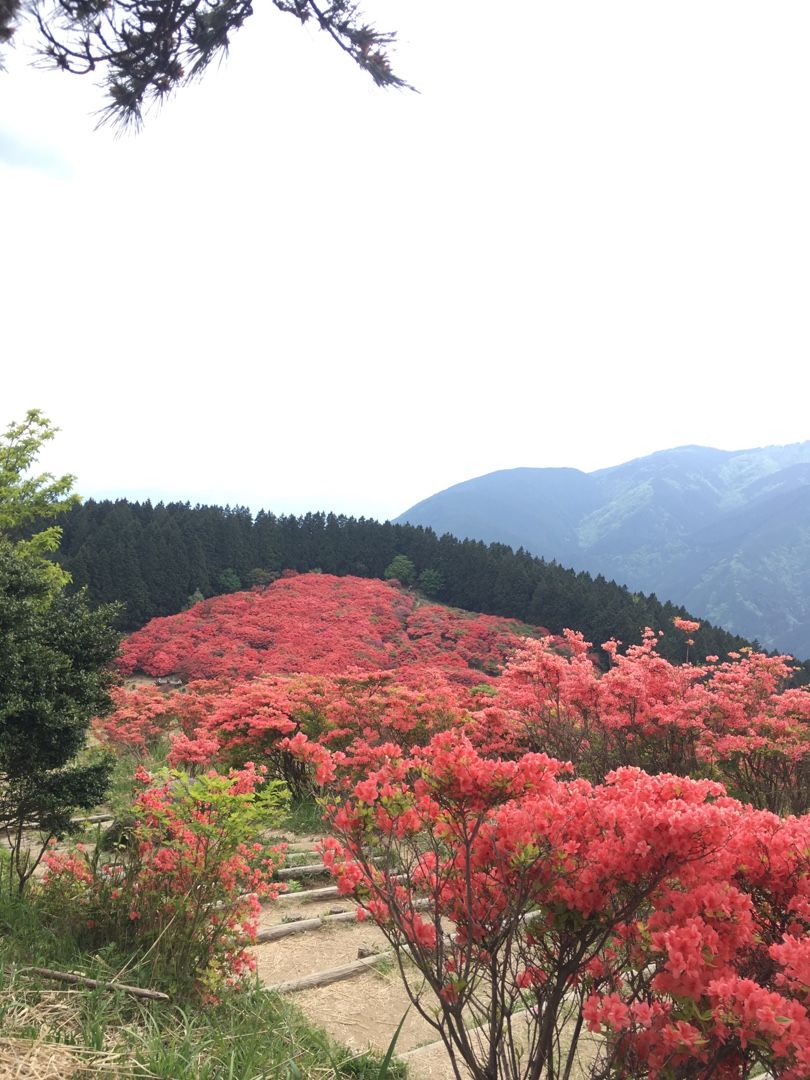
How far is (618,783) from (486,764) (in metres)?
0.59

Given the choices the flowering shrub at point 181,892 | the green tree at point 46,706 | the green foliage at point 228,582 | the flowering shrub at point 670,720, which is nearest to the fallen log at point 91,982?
the flowering shrub at point 181,892

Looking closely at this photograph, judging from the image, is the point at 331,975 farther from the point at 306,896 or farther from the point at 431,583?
the point at 431,583

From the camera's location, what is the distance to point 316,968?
173 inches

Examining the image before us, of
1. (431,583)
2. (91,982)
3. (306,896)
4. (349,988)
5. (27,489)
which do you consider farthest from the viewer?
(431,583)

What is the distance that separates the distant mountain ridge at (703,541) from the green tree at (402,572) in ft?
130

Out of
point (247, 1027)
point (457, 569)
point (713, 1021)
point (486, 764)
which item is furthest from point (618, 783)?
point (457, 569)

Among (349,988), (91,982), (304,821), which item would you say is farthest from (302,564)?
(91,982)

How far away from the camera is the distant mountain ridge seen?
112 meters

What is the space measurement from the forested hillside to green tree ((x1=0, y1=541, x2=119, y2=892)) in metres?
24.3

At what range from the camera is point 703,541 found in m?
157

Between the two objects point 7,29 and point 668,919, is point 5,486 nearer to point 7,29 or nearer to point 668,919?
point 7,29

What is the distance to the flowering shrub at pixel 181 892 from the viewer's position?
11.3 ft

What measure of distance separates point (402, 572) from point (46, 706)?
32921 millimetres

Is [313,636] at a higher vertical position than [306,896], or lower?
higher
